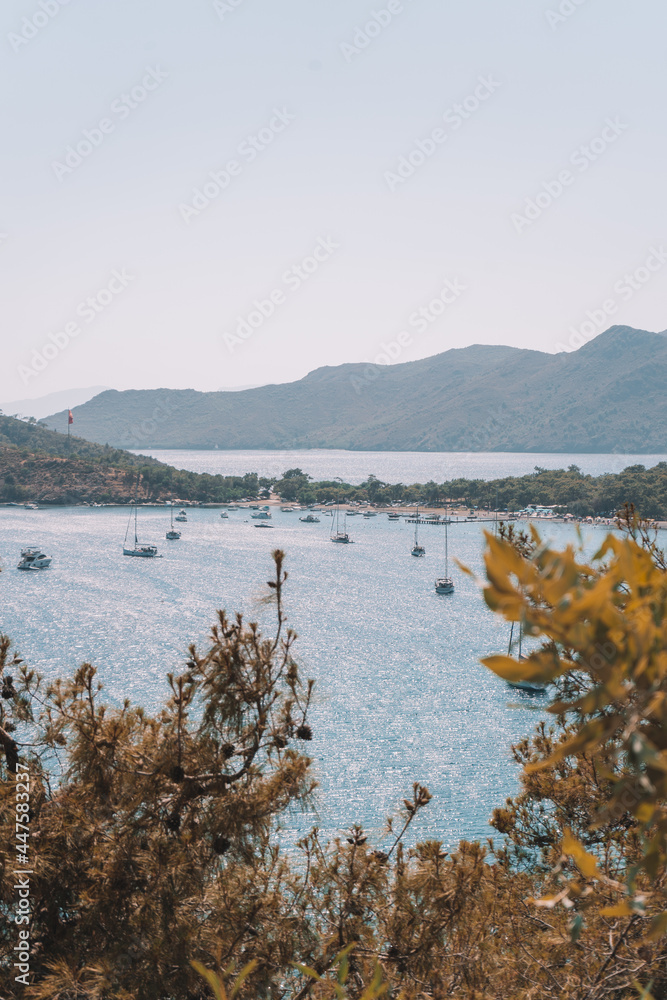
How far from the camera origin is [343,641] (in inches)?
Result: 1544

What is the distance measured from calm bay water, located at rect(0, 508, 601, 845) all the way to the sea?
0.09 meters

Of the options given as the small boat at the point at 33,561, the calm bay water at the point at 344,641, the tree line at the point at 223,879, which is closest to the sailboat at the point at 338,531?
the calm bay water at the point at 344,641

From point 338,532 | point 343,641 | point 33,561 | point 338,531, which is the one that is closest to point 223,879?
point 343,641

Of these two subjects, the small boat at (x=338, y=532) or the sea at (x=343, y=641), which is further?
the small boat at (x=338, y=532)

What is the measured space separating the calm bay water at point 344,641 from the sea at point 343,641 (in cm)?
9

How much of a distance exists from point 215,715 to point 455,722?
995 inches

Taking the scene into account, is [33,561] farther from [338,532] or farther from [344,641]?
[338,532]

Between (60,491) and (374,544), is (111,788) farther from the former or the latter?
(60,491)

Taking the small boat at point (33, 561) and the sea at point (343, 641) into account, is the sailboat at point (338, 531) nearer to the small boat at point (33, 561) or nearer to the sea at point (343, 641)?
the sea at point (343, 641)

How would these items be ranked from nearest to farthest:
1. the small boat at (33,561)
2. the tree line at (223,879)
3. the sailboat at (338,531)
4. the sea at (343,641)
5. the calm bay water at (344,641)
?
the tree line at (223,879)
the sea at (343,641)
the calm bay water at (344,641)
the small boat at (33,561)
the sailboat at (338,531)

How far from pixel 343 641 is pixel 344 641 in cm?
6

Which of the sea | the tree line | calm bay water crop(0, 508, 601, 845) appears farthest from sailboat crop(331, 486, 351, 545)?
the tree line

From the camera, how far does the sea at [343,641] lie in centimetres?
2209

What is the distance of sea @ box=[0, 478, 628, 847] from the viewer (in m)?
22.1
